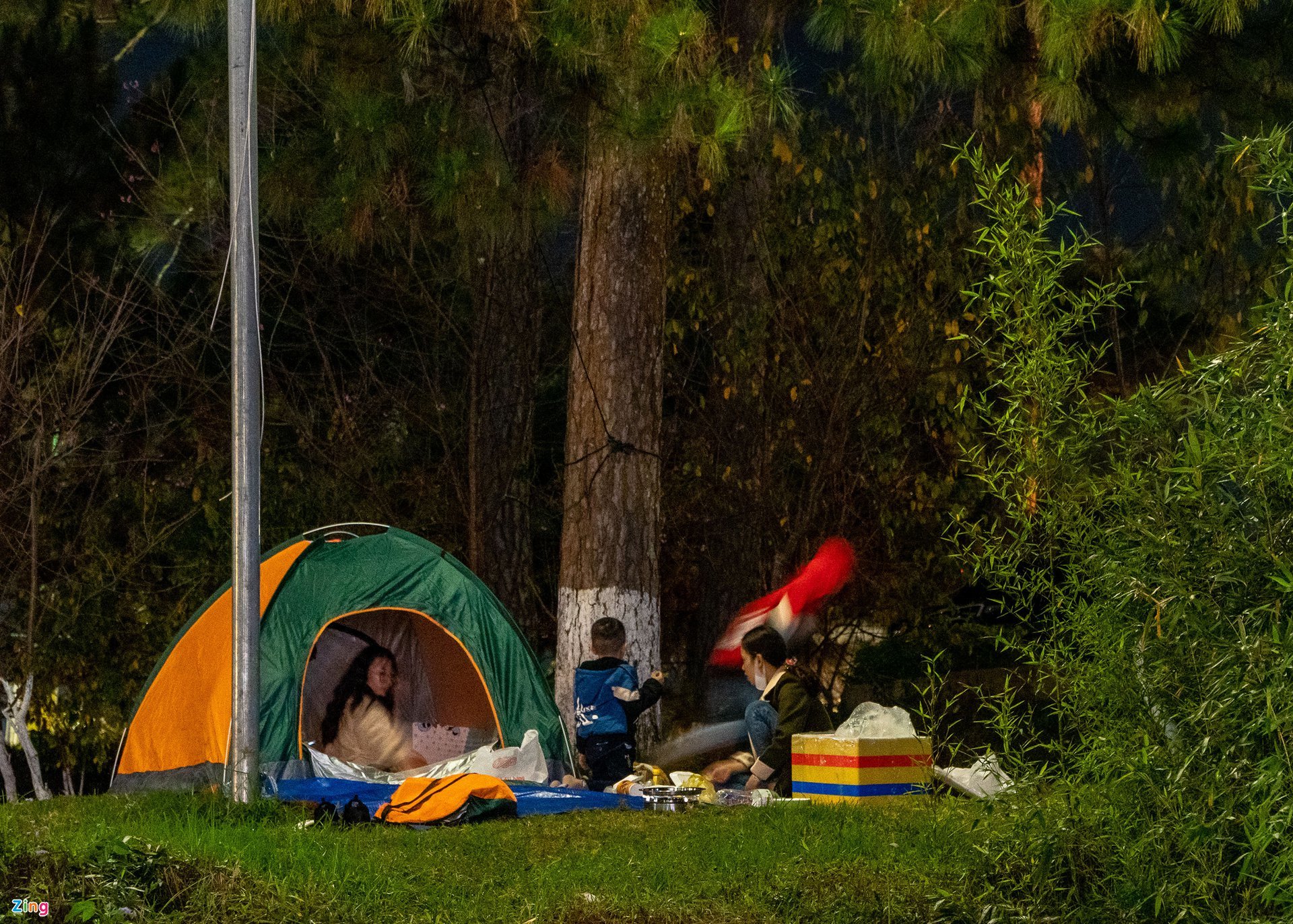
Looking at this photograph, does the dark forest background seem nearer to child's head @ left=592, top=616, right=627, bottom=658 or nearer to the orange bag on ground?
child's head @ left=592, top=616, right=627, bottom=658

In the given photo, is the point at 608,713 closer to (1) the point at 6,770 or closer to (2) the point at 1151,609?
(2) the point at 1151,609

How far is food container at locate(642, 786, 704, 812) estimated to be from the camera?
7.77m

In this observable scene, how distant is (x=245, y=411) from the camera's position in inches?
298

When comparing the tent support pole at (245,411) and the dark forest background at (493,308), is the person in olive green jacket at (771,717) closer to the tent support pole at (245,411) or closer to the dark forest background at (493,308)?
the tent support pole at (245,411)

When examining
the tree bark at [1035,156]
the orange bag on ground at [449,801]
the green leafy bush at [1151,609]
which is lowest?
the orange bag on ground at [449,801]

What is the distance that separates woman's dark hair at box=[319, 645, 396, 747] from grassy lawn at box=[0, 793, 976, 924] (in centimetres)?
245

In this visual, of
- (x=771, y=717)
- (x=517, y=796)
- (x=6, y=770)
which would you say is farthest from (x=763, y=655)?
(x=6, y=770)

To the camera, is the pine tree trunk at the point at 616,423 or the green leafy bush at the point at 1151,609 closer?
the green leafy bush at the point at 1151,609

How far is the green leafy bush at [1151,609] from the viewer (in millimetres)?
4090

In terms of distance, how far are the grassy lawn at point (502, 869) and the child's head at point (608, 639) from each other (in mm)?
2182

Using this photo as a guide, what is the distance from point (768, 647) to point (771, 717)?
406 mm

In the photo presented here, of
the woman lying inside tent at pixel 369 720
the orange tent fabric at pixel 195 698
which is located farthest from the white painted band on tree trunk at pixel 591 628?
the orange tent fabric at pixel 195 698

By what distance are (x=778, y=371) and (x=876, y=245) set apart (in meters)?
1.18

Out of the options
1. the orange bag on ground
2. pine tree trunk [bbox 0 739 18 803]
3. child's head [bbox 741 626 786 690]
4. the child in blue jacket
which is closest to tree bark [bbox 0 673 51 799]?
pine tree trunk [bbox 0 739 18 803]
